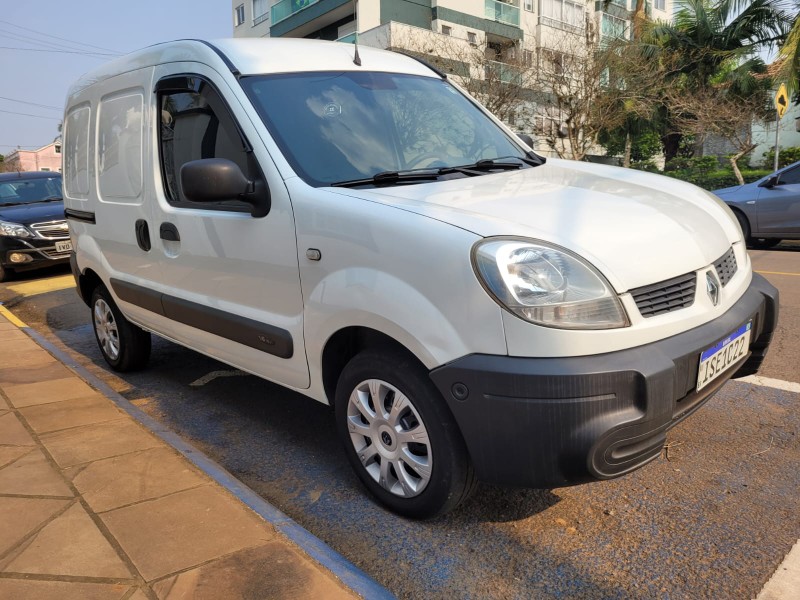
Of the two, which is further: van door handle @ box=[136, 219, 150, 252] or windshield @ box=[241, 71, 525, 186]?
van door handle @ box=[136, 219, 150, 252]

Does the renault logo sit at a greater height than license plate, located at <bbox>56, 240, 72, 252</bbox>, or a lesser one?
greater

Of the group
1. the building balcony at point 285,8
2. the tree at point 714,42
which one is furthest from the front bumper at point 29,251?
the building balcony at point 285,8

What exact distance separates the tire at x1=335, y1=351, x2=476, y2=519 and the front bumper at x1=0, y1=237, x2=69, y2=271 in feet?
29.1

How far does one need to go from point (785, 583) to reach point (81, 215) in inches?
189

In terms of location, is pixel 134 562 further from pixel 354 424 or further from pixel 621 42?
pixel 621 42

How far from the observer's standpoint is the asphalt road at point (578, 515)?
2369 mm

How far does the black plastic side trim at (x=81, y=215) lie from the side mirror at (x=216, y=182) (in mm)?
2212

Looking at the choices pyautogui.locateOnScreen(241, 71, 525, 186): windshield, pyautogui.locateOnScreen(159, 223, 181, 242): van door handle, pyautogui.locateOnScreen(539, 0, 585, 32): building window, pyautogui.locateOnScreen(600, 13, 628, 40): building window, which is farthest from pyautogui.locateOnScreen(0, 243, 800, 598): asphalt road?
pyautogui.locateOnScreen(539, 0, 585, 32): building window

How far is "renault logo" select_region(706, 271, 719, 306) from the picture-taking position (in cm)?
261

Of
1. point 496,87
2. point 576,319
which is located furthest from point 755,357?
point 496,87

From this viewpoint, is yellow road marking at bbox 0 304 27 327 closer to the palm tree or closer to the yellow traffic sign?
the yellow traffic sign

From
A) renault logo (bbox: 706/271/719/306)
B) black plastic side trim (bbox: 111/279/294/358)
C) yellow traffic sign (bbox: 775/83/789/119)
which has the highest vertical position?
yellow traffic sign (bbox: 775/83/789/119)

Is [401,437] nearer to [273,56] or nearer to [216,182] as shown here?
[216,182]

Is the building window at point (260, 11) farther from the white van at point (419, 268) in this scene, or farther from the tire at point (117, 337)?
the white van at point (419, 268)
